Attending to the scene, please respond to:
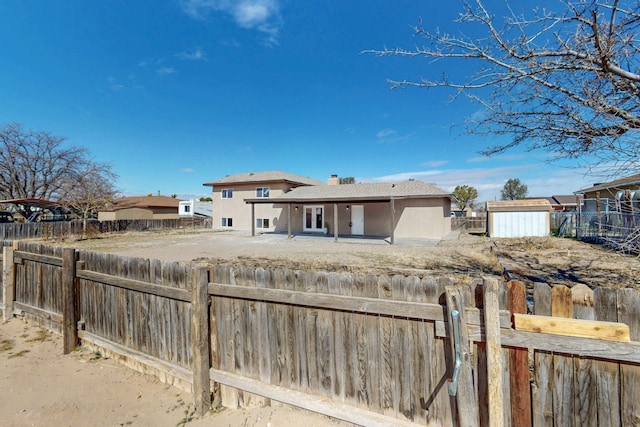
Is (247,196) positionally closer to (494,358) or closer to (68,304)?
(68,304)

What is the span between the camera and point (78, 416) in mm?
2834

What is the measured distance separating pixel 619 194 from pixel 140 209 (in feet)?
145

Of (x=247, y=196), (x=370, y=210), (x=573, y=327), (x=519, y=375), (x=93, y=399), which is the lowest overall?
(x=93, y=399)

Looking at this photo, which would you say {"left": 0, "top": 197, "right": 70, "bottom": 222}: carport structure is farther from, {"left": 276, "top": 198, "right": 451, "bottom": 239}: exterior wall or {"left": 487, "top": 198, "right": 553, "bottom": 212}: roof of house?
{"left": 487, "top": 198, "right": 553, "bottom": 212}: roof of house

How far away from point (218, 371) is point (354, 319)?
1553 millimetres

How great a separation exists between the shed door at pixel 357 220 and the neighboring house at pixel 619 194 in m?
11.5

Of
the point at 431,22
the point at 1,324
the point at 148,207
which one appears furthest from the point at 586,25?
the point at 148,207

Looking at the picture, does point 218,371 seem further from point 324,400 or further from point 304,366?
point 324,400

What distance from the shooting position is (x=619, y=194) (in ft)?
47.4

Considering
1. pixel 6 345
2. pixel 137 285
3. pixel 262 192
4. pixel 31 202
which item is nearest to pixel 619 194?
pixel 137 285

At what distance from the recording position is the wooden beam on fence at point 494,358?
5.82ft

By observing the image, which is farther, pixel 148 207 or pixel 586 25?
pixel 148 207

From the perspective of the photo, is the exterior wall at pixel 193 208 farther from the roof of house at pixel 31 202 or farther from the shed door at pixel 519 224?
the shed door at pixel 519 224

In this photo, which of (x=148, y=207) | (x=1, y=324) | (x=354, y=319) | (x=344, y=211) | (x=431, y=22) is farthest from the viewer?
(x=148, y=207)
